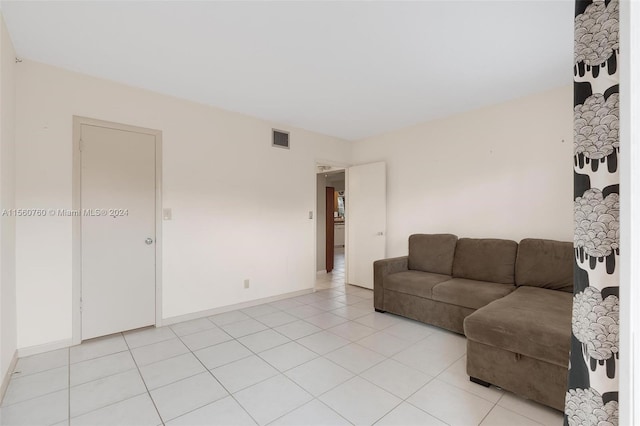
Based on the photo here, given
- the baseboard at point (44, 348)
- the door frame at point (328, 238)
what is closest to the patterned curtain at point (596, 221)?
the baseboard at point (44, 348)

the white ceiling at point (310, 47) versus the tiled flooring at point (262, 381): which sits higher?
the white ceiling at point (310, 47)

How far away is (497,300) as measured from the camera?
244 cm

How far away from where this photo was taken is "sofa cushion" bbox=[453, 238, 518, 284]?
10.1 feet

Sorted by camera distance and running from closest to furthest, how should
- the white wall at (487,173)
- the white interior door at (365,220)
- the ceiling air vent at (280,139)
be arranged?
1. the white wall at (487,173)
2. the ceiling air vent at (280,139)
3. the white interior door at (365,220)

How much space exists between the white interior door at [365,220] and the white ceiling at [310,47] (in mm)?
1542

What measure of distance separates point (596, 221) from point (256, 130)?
374 cm

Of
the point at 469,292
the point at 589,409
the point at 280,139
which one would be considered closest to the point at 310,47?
the point at 280,139

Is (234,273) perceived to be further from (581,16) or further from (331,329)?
(581,16)

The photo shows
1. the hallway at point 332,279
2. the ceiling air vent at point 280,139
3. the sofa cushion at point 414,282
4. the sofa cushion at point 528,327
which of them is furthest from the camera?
the hallway at point 332,279

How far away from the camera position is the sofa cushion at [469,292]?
8.96 feet

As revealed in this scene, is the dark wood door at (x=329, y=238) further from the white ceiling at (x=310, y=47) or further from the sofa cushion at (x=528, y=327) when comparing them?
the sofa cushion at (x=528, y=327)

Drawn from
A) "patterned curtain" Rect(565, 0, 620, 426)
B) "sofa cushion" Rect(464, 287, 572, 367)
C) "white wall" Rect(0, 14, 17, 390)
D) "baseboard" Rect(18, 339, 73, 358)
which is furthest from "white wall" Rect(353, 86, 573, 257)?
"white wall" Rect(0, 14, 17, 390)

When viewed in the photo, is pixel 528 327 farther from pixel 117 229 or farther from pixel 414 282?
pixel 117 229

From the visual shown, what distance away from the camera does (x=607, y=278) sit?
0.92m
